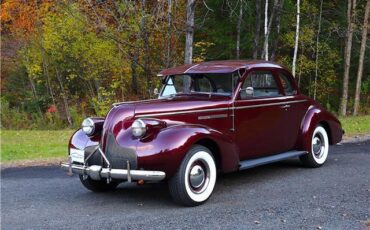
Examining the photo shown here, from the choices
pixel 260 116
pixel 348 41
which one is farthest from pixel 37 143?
pixel 348 41

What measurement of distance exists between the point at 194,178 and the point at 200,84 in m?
1.84

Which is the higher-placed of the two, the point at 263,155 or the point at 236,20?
the point at 236,20

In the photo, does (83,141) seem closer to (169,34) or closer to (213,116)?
(213,116)

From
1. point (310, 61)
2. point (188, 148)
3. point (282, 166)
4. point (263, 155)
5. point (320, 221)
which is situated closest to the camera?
point (320, 221)

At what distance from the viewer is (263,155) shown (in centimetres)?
753

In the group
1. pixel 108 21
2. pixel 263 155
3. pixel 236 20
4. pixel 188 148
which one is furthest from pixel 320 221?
pixel 236 20

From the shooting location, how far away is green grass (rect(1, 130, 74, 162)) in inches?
438

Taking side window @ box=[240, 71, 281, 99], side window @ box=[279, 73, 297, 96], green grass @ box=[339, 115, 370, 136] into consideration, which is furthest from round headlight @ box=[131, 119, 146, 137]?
green grass @ box=[339, 115, 370, 136]

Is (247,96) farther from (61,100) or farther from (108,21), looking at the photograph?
(61,100)

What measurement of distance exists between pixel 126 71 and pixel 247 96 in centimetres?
1447

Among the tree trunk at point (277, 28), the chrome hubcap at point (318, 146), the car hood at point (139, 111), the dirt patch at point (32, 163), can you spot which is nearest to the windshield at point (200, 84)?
the car hood at point (139, 111)

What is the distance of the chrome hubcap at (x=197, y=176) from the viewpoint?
6.12 metres

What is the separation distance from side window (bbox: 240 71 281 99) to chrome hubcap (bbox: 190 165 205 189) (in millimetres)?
1505

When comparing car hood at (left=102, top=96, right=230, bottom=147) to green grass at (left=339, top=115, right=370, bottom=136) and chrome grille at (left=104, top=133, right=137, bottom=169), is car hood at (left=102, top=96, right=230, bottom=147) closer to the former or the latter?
chrome grille at (left=104, top=133, right=137, bottom=169)
